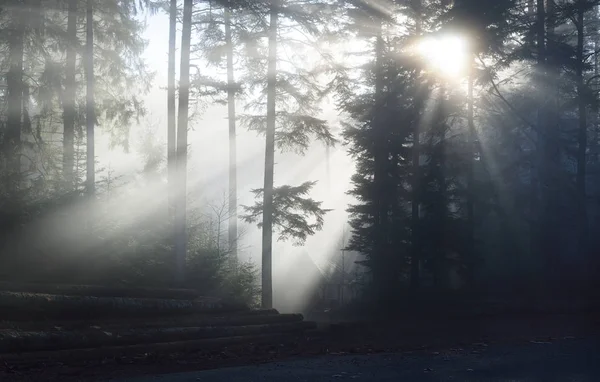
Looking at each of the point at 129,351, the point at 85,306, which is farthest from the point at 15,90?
the point at 129,351

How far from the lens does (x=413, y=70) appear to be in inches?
1046

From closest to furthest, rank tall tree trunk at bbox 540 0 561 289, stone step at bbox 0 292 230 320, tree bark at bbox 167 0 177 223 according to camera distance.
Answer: stone step at bbox 0 292 230 320, tree bark at bbox 167 0 177 223, tall tree trunk at bbox 540 0 561 289

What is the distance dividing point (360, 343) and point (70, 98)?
1343 cm

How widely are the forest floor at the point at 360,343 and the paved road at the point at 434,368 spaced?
842 millimetres

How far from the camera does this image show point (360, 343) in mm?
17516

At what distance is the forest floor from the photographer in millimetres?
11500

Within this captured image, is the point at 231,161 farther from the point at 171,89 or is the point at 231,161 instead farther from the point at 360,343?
the point at 360,343

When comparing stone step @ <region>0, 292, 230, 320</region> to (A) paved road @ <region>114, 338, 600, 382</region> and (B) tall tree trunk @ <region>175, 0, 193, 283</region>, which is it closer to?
(A) paved road @ <region>114, 338, 600, 382</region>

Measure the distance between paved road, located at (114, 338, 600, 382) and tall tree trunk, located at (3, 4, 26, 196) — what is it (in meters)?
12.1

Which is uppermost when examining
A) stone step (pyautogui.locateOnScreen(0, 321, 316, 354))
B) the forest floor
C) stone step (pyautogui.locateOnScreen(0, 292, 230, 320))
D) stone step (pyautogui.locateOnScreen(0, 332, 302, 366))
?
stone step (pyautogui.locateOnScreen(0, 292, 230, 320))

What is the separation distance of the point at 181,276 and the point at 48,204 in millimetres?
4877

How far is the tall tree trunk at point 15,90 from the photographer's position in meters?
20.2

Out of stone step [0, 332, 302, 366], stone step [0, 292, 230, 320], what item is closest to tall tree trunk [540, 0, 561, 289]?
stone step [0, 332, 302, 366]

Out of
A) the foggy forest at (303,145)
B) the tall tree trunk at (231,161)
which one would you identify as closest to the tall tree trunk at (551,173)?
the foggy forest at (303,145)
